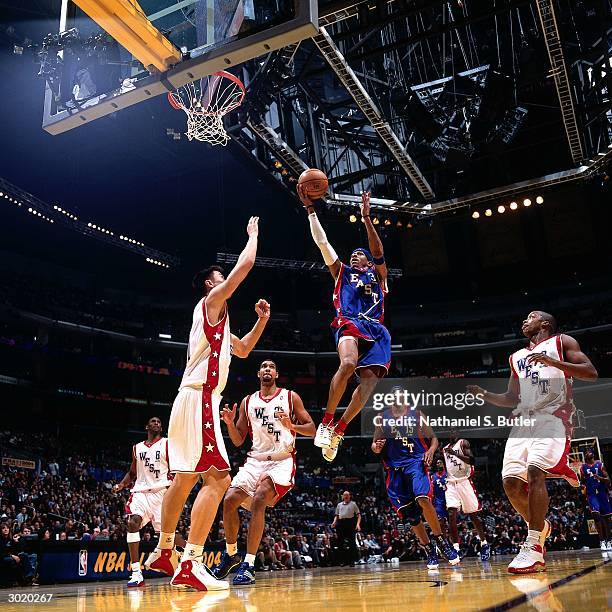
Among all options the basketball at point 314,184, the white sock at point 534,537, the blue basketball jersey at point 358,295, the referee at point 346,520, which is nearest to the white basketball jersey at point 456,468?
the referee at point 346,520

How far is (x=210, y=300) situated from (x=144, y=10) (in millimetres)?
3516

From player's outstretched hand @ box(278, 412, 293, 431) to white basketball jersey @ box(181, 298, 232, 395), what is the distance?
1778 mm

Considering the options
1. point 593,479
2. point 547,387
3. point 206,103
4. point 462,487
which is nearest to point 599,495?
point 593,479

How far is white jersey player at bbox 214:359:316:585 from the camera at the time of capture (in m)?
6.22

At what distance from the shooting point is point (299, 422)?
22.8ft

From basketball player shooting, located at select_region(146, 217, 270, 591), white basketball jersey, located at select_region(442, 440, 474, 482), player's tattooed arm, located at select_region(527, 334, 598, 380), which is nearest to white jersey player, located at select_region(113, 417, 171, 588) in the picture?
basketball player shooting, located at select_region(146, 217, 270, 591)

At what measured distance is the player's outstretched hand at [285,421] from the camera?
6664mm

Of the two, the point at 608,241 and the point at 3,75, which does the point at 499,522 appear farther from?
the point at 3,75

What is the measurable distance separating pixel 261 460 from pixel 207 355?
2075 millimetres

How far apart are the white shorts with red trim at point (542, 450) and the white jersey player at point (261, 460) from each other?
6.44 feet

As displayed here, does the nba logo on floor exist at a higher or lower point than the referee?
lower

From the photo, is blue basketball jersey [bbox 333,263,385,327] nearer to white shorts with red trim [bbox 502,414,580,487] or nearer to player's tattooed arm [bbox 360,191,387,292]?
player's tattooed arm [bbox 360,191,387,292]

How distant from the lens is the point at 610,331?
30.0m

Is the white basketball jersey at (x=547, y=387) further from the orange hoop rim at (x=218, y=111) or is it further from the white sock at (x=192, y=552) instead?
the orange hoop rim at (x=218, y=111)
